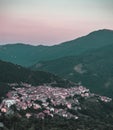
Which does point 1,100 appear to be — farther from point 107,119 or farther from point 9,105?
point 107,119

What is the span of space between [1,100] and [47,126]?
57606mm

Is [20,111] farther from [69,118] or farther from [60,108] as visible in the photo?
[60,108]

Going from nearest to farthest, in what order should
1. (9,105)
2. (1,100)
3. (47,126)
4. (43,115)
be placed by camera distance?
(47,126) → (43,115) → (9,105) → (1,100)

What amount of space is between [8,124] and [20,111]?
40.0 m

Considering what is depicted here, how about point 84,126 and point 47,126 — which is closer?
point 47,126

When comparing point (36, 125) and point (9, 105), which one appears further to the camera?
point (9, 105)

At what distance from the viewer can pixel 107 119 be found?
200 m

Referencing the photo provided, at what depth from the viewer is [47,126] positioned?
140375mm

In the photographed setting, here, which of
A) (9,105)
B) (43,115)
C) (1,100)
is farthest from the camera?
(1,100)

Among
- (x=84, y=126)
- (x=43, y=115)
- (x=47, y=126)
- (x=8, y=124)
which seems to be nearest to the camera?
(x=8, y=124)

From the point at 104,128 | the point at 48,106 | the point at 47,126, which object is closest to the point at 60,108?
the point at 48,106

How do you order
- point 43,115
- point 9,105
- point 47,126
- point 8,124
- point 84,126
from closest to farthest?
point 8,124
point 47,126
point 84,126
point 43,115
point 9,105

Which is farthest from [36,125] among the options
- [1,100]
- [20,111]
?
[1,100]

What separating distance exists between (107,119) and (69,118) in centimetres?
3243
